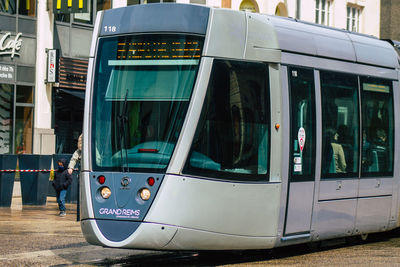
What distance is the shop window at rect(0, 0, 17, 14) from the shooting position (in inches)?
997

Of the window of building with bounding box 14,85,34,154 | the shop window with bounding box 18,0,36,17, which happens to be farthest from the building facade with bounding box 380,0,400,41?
the window of building with bounding box 14,85,34,154

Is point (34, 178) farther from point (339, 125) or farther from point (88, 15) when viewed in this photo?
point (339, 125)

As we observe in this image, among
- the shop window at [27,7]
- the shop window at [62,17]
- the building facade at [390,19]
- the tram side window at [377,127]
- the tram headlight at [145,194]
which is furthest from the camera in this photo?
the building facade at [390,19]

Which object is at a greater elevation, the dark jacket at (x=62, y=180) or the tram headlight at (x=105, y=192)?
the tram headlight at (x=105, y=192)

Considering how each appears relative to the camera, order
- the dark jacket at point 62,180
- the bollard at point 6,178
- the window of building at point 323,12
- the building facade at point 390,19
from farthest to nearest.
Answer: the building facade at point 390,19, the window of building at point 323,12, the bollard at point 6,178, the dark jacket at point 62,180

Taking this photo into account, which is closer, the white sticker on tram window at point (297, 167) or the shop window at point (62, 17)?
the white sticker on tram window at point (297, 167)

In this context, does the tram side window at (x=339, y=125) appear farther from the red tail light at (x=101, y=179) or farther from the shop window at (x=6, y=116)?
the shop window at (x=6, y=116)

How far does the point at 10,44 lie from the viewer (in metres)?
25.4

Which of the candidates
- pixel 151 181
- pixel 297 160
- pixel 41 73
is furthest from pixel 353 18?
pixel 151 181

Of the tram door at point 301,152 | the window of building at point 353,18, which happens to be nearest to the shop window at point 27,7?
the tram door at point 301,152

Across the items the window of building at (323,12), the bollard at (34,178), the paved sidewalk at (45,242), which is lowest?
the paved sidewalk at (45,242)

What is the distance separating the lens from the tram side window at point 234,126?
9.88 metres

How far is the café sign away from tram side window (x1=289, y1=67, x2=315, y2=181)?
15.5 m

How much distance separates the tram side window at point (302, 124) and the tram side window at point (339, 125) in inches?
11.2
